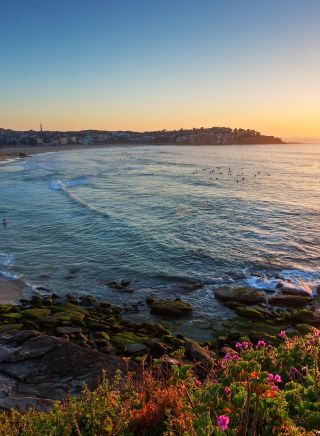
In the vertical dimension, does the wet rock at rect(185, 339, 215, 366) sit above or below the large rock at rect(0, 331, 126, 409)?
below

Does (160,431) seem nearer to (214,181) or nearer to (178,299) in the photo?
(178,299)

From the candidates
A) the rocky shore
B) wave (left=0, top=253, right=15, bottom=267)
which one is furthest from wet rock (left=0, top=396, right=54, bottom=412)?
wave (left=0, top=253, right=15, bottom=267)

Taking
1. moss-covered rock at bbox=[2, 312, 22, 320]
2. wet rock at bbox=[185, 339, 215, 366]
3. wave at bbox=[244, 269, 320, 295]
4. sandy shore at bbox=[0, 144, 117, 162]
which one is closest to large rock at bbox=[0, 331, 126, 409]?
wet rock at bbox=[185, 339, 215, 366]

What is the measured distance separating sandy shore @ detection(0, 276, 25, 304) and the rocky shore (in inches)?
37.8

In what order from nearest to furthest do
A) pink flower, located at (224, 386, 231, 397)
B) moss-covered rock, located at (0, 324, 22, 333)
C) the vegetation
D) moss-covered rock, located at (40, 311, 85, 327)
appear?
the vegetation
pink flower, located at (224, 386, 231, 397)
moss-covered rock, located at (0, 324, 22, 333)
moss-covered rock, located at (40, 311, 85, 327)

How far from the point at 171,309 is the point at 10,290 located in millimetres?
7822

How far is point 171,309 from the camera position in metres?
16.6

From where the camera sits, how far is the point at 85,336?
45.6ft

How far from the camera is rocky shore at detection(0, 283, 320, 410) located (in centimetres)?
992

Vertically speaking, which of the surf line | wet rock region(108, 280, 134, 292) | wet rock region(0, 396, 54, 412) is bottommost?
wet rock region(108, 280, 134, 292)

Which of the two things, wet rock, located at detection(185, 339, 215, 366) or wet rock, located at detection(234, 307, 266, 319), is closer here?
wet rock, located at detection(185, 339, 215, 366)

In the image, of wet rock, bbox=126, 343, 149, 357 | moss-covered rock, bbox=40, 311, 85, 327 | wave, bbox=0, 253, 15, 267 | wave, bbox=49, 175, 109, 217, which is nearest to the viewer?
wet rock, bbox=126, 343, 149, 357

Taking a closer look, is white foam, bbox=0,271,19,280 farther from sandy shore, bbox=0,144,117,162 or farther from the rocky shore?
sandy shore, bbox=0,144,117,162

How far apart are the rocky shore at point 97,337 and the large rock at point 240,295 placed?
4cm
